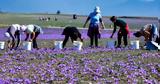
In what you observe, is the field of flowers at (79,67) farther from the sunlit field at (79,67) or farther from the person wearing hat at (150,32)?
the person wearing hat at (150,32)

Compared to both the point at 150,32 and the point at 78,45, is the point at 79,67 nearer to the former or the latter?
the point at 78,45

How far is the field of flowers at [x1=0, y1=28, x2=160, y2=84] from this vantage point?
1841 centimetres

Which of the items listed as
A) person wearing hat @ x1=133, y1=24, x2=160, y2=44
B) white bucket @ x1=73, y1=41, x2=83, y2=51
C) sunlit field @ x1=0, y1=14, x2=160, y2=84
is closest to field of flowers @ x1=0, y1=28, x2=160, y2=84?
sunlit field @ x1=0, y1=14, x2=160, y2=84

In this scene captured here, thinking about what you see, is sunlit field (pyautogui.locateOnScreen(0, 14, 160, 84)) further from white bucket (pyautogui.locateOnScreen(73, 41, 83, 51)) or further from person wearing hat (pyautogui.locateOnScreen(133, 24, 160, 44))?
person wearing hat (pyautogui.locateOnScreen(133, 24, 160, 44))

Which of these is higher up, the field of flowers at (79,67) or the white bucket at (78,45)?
the field of flowers at (79,67)

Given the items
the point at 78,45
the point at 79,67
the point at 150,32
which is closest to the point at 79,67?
the point at 79,67

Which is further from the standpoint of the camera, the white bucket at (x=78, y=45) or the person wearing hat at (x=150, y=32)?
the person wearing hat at (x=150, y=32)

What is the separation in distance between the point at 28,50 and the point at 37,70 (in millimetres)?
8260

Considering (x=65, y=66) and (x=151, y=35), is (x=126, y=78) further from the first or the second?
(x=151, y=35)

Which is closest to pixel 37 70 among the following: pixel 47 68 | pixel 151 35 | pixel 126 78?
pixel 47 68

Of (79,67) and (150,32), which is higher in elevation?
(150,32)

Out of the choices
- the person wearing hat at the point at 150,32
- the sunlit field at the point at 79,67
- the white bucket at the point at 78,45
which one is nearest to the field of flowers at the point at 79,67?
the sunlit field at the point at 79,67

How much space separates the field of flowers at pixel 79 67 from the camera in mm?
18406

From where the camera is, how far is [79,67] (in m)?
21.0
